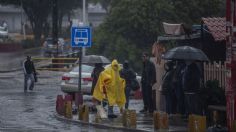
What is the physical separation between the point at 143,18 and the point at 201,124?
111 feet

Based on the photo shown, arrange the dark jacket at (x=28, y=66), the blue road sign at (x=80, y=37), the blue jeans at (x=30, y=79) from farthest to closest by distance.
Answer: the dark jacket at (x=28, y=66) → the blue jeans at (x=30, y=79) → the blue road sign at (x=80, y=37)

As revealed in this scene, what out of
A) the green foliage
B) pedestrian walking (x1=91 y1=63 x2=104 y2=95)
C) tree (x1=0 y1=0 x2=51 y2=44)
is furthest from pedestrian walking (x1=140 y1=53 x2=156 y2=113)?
tree (x1=0 y1=0 x2=51 y2=44)

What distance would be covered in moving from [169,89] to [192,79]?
2.29 m

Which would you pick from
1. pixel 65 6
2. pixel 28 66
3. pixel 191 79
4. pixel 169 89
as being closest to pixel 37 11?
pixel 65 6

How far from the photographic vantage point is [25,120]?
2503 cm

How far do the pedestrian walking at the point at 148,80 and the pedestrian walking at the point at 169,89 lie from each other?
91cm

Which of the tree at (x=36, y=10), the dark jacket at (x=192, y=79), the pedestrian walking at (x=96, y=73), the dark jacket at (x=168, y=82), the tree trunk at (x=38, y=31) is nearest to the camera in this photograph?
the dark jacket at (x=192, y=79)

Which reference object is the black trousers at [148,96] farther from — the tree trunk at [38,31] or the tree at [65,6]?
the tree at [65,6]

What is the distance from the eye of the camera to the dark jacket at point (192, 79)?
73.2 feet

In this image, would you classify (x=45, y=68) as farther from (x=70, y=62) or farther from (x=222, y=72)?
Result: (x=222, y=72)

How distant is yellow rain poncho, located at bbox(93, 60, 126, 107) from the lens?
24.5m

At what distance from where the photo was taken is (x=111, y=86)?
2461 centimetres

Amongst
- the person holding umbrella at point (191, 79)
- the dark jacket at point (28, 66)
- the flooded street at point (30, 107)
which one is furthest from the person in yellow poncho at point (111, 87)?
the dark jacket at point (28, 66)

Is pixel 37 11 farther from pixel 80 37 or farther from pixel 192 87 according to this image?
pixel 192 87
